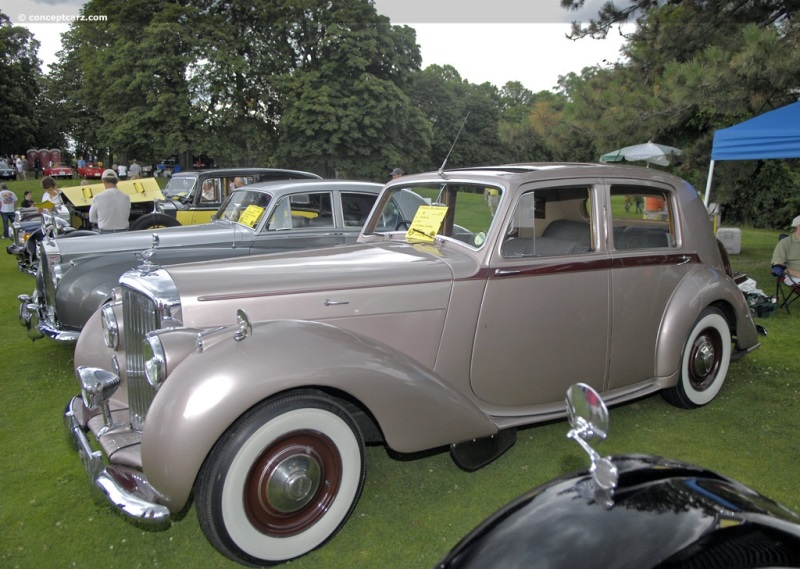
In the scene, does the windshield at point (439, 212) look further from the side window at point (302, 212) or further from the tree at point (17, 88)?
the tree at point (17, 88)

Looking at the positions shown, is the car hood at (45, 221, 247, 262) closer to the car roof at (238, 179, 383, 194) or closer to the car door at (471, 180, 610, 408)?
the car roof at (238, 179, 383, 194)

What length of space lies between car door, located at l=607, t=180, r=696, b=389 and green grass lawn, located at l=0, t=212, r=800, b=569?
56 centimetres

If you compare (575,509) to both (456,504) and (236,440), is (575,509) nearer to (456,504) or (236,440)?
(236,440)

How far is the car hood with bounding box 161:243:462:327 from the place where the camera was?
290 centimetres

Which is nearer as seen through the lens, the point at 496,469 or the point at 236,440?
the point at 236,440

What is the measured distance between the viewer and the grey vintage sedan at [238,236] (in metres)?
5.56

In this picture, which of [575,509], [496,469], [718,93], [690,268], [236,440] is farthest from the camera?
[718,93]

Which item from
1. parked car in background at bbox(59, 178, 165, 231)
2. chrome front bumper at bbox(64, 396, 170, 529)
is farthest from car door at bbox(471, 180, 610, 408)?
parked car in background at bbox(59, 178, 165, 231)

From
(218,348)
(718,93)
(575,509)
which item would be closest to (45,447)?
(218,348)

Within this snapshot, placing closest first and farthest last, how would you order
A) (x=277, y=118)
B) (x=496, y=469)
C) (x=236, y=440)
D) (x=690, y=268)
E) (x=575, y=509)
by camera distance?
(x=575, y=509) < (x=236, y=440) < (x=496, y=469) < (x=690, y=268) < (x=277, y=118)

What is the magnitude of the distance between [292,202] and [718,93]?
17.6 feet

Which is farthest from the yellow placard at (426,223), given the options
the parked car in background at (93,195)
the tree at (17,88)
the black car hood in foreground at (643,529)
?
the tree at (17,88)

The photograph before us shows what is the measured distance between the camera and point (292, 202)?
6.51 meters

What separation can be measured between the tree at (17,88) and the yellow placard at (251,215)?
124ft
